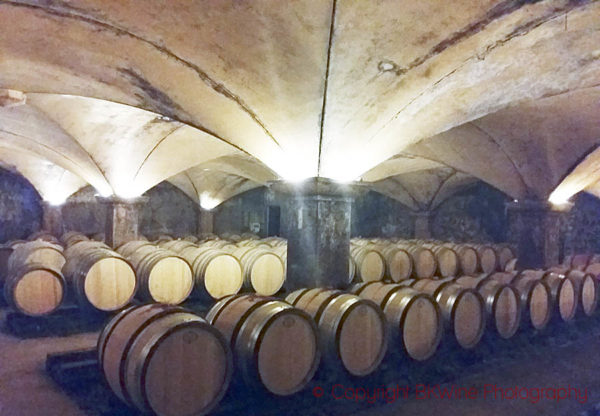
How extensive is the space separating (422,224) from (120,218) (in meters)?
9.75

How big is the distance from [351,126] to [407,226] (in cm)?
1203


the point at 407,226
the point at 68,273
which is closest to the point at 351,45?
the point at 68,273

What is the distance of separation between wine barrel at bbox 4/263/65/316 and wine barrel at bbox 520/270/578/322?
576cm

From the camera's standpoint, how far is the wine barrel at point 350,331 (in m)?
3.76

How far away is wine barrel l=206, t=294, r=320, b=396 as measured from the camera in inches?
Answer: 129

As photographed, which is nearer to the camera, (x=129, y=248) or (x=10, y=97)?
(x=10, y=97)

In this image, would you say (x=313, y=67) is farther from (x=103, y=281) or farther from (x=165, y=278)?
(x=103, y=281)

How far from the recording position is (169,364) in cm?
287

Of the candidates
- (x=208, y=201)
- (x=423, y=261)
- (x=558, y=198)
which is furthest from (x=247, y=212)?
(x=558, y=198)

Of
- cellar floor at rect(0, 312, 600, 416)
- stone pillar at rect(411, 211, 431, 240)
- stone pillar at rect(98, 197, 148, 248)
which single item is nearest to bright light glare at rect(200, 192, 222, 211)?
stone pillar at rect(98, 197, 148, 248)

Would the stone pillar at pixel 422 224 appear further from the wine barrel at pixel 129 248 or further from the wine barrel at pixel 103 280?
the wine barrel at pixel 103 280

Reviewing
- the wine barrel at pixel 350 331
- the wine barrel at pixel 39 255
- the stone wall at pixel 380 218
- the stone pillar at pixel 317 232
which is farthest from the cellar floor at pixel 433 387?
the stone wall at pixel 380 218

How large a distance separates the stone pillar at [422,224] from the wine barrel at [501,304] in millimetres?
9841

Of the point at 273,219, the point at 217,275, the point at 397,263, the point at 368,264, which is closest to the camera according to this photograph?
the point at 217,275
